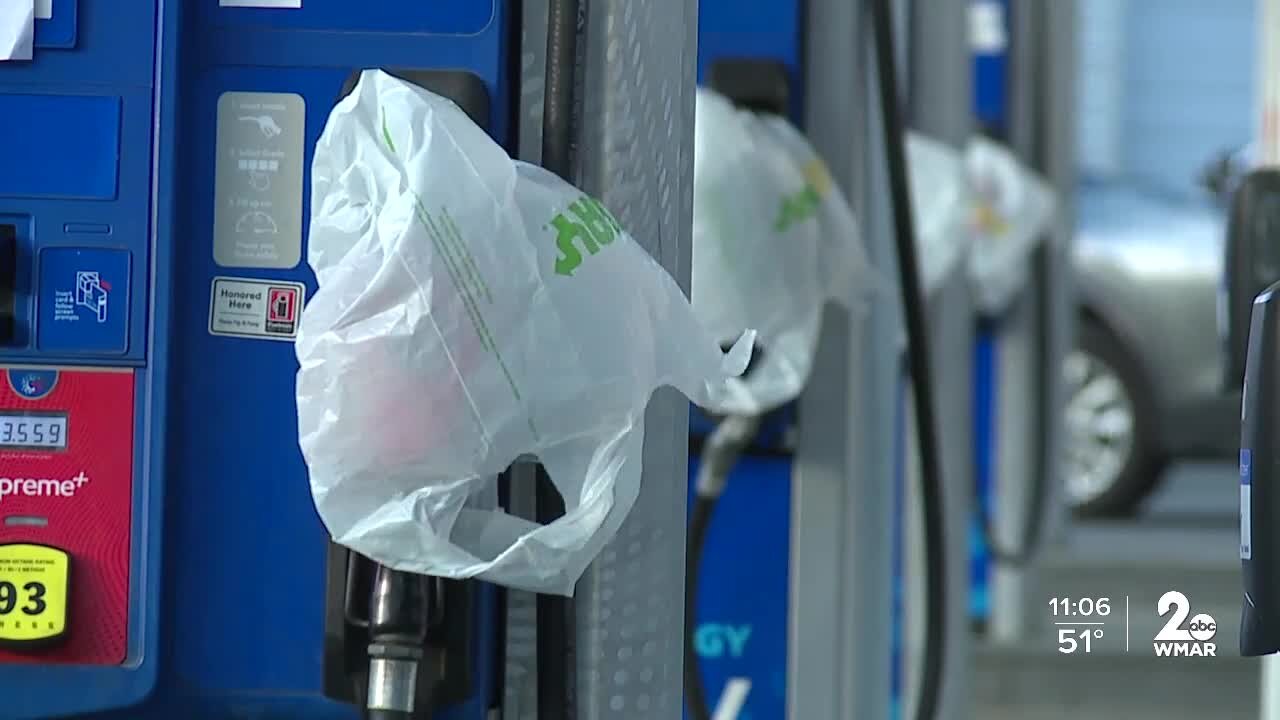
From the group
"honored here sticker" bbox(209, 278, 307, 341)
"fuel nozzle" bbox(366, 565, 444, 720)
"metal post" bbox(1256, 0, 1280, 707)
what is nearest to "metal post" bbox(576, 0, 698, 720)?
"fuel nozzle" bbox(366, 565, 444, 720)

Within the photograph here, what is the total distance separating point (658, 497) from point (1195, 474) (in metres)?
9.60

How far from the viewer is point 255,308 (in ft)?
5.23

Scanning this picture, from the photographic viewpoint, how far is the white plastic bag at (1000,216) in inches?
222

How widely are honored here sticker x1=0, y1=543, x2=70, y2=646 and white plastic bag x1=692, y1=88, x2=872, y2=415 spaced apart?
1.21 metres

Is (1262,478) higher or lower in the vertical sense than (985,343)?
lower

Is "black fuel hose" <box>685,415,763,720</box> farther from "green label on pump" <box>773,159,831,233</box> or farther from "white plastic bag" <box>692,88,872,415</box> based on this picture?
"green label on pump" <box>773,159,831,233</box>

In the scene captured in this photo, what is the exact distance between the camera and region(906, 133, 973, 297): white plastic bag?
378 cm

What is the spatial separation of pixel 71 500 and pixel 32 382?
0.31ft

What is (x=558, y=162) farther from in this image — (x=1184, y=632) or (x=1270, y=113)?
(x=1184, y=632)

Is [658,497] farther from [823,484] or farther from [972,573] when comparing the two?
[972,573]

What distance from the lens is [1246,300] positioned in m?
2.30

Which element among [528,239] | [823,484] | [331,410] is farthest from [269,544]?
[823,484]

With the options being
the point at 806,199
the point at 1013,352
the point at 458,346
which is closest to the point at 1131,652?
the point at 1013,352

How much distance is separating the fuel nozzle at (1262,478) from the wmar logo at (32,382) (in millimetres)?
871
